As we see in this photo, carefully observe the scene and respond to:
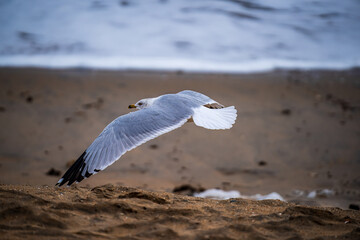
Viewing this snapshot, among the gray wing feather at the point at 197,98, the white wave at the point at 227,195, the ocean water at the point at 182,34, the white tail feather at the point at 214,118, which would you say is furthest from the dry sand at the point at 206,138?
the gray wing feather at the point at 197,98

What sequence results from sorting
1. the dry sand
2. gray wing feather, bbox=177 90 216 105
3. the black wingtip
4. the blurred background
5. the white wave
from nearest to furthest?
the black wingtip → gray wing feather, bbox=177 90 216 105 → the white wave → the dry sand → the blurred background

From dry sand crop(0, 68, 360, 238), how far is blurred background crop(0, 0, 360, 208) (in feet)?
0.07

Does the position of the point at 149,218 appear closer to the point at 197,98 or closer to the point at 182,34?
the point at 197,98

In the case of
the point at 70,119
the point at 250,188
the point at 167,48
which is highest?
the point at 167,48

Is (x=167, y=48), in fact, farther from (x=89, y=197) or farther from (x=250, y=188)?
(x=89, y=197)

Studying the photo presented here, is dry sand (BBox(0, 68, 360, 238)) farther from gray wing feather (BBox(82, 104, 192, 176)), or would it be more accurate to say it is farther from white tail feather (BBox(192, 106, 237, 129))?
white tail feather (BBox(192, 106, 237, 129))

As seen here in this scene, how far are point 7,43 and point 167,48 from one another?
3071mm

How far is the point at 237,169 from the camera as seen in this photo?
18.2 feet

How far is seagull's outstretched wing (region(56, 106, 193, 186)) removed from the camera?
3.60 meters

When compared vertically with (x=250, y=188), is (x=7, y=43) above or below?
above

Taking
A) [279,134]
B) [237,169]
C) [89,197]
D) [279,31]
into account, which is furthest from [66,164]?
[279,31]

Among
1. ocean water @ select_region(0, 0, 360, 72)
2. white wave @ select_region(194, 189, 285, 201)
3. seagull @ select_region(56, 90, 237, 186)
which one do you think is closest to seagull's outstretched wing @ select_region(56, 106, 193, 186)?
seagull @ select_region(56, 90, 237, 186)

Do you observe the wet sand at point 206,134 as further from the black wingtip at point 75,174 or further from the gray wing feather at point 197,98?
the black wingtip at point 75,174

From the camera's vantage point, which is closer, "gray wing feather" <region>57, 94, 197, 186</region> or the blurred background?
"gray wing feather" <region>57, 94, 197, 186</region>
